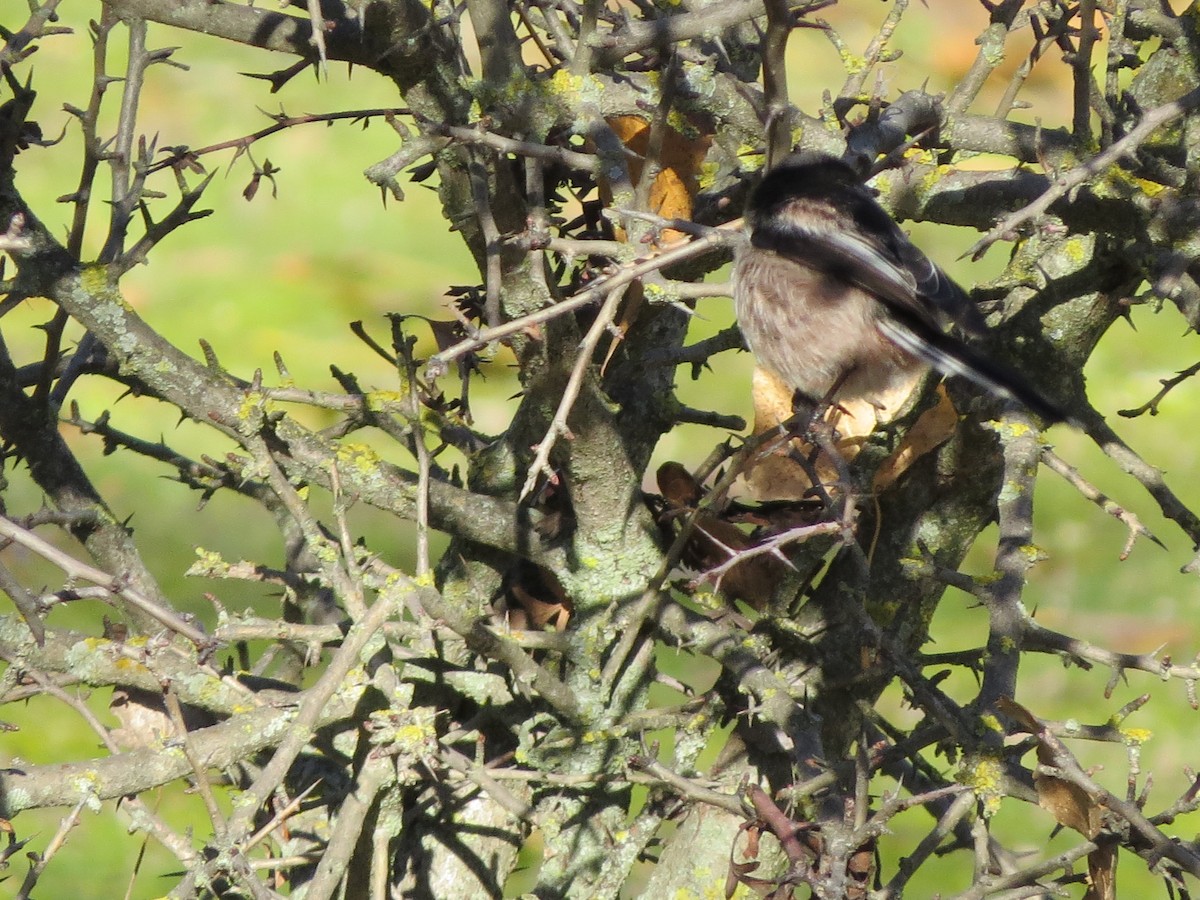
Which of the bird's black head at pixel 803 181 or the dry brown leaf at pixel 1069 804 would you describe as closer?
the dry brown leaf at pixel 1069 804

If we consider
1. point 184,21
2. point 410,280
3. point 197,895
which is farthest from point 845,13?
point 197,895

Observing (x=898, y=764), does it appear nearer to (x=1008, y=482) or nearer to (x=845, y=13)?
(x=1008, y=482)

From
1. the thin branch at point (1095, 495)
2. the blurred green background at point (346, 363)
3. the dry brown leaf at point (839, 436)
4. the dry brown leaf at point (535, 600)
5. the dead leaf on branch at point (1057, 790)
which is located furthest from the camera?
the blurred green background at point (346, 363)

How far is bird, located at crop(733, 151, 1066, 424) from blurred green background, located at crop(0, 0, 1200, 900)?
284cm

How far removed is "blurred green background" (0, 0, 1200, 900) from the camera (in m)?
6.72

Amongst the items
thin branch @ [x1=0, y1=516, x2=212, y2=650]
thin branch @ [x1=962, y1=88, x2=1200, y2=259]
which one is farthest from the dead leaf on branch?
thin branch @ [x1=0, y1=516, x2=212, y2=650]

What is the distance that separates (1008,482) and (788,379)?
2.61 ft

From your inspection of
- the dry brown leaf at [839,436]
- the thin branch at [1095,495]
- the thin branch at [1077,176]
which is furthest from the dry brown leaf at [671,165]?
the thin branch at [1095,495]

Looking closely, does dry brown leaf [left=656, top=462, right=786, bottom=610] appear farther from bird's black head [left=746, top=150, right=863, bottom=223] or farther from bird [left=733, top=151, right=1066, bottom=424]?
bird's black head [left=746, top=150, right=863, bottom=223]

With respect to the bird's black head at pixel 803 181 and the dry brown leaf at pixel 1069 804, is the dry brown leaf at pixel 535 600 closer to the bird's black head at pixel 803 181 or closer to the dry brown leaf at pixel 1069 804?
the bird's black head at pixel 803 181

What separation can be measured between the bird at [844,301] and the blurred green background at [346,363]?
284 centimetres

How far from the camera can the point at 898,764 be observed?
3.23 m

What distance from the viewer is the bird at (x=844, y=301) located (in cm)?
281

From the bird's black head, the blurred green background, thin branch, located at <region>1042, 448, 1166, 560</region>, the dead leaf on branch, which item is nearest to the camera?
the dead leaf on branch
